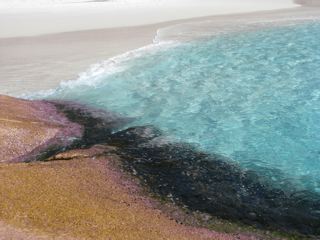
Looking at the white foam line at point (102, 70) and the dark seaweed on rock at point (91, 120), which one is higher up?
the dark seaweed on rock at point (91, 120)

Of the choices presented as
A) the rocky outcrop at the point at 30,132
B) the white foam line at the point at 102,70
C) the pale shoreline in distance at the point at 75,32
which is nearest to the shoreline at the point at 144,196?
the rocky outcrop at the point at 30,132

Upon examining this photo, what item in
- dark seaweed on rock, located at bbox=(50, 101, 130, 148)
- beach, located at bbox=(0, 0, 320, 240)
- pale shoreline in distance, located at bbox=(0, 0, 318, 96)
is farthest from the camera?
pale shoreline in distance, located at bbox=(0, 0, 318, 96)

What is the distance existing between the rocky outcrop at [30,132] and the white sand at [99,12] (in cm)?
4266

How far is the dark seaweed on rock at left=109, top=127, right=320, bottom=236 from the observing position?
26.4 metres

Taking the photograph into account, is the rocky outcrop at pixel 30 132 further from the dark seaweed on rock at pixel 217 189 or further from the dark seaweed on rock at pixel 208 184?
the dark seaweed on rock at pixel 217 189

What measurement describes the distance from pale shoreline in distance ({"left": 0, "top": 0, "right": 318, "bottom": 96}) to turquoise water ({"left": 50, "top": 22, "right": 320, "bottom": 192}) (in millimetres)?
6361

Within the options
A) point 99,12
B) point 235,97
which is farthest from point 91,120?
point 99,12

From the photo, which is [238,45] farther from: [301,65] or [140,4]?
[140,4]

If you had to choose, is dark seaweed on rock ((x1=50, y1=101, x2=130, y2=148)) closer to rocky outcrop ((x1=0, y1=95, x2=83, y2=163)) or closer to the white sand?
rocky outcrop ((x1=0, y1=95, x2=83, y2=163))

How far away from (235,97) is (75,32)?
44.8m

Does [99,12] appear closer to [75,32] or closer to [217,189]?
[75,32]

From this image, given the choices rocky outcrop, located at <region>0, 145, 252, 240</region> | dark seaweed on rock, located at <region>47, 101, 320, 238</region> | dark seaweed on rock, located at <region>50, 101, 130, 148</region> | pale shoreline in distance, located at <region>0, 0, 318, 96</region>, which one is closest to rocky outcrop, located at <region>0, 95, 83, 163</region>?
dark seaweed on rock, located at <region>50, 101, 130, 148</region>

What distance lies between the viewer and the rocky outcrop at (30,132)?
35.7 m

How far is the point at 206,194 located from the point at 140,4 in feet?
302
